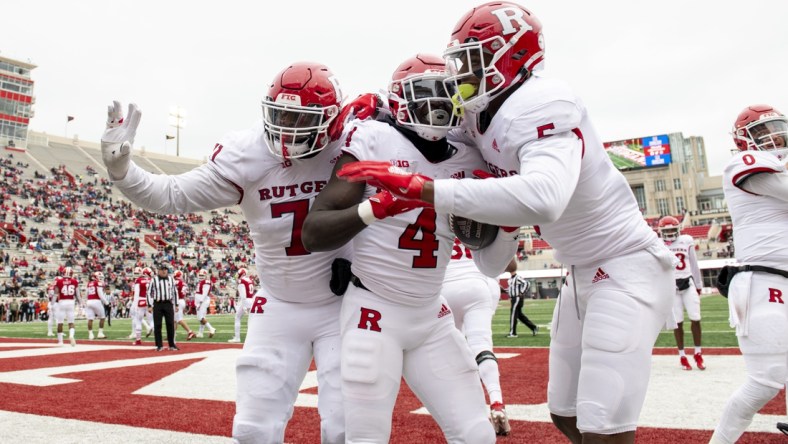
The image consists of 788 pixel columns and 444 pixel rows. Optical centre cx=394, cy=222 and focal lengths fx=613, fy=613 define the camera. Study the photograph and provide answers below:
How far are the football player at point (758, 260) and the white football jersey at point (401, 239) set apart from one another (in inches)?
82.7

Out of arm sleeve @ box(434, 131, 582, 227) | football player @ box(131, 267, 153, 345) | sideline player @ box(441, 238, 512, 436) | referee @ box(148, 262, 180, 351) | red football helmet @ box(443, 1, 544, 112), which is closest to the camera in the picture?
arm sleeve @ box(434, 131, 582, 227)

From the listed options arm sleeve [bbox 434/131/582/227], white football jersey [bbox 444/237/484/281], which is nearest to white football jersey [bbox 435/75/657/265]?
arm sleeve [bbox 434/131/582/227]

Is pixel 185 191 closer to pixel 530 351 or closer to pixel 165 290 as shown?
pixel 530 351

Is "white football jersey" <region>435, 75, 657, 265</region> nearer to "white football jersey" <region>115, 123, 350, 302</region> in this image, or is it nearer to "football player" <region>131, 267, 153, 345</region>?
"white football jersey" <region>115, 123, 350, 302</region>

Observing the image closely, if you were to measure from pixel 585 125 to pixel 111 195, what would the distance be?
46775mm

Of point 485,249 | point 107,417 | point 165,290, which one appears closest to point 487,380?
point 485,249

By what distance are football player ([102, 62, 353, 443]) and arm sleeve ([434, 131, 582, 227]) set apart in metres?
1.01

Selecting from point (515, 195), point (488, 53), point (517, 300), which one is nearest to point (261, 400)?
point (515, 195)

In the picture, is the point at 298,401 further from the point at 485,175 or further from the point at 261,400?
the point at 485,175

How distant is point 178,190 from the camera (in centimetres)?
302

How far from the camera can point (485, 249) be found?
2.87 meters

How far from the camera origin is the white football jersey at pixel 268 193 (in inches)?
118

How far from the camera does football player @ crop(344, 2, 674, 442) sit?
2.22 meters

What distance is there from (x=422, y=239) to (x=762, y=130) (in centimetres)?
273
